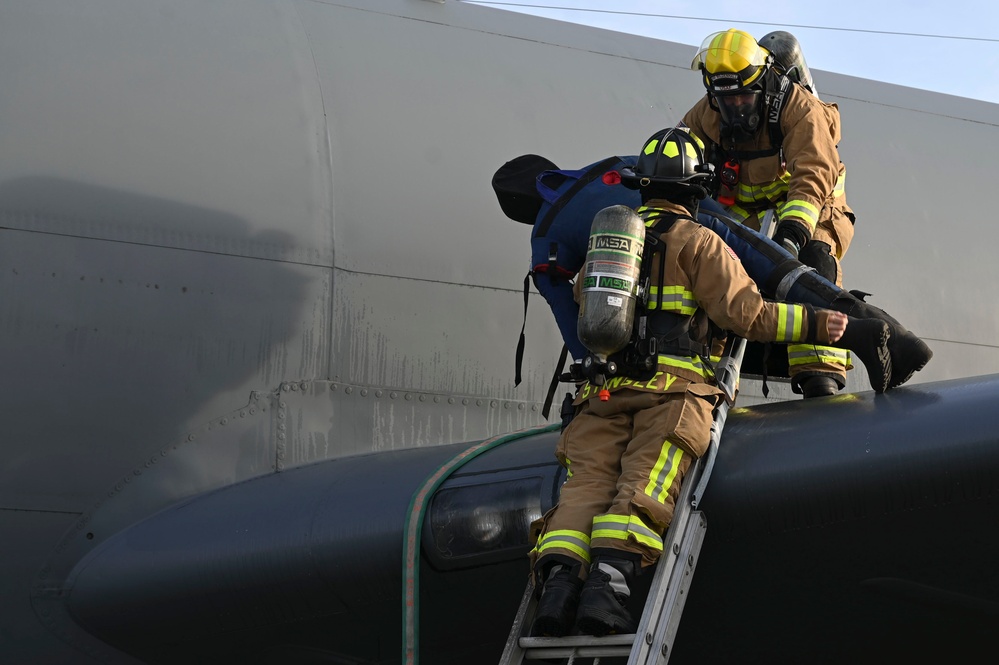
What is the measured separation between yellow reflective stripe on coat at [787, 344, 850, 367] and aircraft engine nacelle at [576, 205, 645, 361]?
1.36 meters

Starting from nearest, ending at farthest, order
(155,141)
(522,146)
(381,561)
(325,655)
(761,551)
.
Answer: (761,551) < (381,561) < (325,655) < (155,141) < (522,146)

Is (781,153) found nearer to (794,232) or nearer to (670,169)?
(794,232)

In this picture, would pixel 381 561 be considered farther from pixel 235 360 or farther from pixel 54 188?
pixel 54 188

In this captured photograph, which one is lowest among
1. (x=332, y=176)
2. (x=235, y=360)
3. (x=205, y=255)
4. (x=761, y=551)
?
(x=761, y=551)

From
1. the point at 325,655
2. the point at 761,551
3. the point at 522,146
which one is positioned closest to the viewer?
the point at 761,551

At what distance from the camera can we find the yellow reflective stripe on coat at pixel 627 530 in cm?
394

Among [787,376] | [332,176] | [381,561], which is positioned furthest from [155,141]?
[787,376]

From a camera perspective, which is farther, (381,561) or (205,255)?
(205,255)

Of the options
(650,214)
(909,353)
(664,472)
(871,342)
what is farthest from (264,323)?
(909,353)

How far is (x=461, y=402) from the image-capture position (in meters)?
5.96

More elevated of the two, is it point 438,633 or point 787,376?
point 787,376

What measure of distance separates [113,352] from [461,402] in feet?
5.51

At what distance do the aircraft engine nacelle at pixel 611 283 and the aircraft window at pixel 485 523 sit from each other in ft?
2.47

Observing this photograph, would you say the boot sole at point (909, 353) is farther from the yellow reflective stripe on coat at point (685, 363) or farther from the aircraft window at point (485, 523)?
the aircraft window at point (485, 523)
